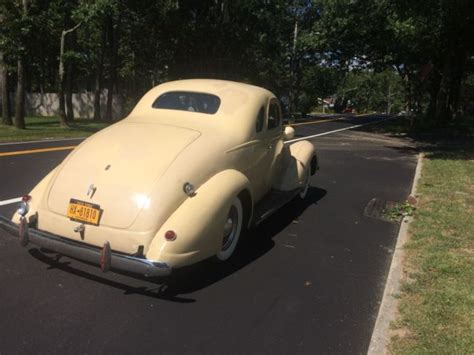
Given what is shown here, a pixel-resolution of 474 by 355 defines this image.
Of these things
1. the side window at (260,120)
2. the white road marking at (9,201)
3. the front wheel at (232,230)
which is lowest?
the white road marking at (9,201)

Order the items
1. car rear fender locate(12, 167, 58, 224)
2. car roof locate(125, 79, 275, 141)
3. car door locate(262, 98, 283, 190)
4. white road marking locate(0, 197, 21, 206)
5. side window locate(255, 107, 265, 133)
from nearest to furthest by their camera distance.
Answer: car rear fender locate(12, 167, 58, 224) < car roof locate(125, 79, 275, 141) < side window locate(255, 107, 265, 133) < car door locate(262, 98, 283, 190) < white road marking locate(0, 197, 21, 206)

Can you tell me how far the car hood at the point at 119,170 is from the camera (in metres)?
4.38

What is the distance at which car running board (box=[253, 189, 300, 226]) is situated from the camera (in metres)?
5.84

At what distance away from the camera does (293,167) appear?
7371 mm

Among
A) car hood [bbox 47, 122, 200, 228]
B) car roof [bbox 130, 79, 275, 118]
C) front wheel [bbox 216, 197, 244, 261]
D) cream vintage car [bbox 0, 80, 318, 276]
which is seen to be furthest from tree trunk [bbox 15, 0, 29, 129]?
front wheel [bbox 216, 197, 244, 261]

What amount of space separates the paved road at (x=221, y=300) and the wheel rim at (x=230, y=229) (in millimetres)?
241

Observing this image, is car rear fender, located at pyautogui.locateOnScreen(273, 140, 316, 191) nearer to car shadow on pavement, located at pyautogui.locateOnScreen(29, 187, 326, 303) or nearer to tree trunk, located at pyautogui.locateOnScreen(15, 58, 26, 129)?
car shadow on pavement, located at pyautogui.locateOnScreen(29, 187, 326, 303)

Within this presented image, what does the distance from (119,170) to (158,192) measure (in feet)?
1.65

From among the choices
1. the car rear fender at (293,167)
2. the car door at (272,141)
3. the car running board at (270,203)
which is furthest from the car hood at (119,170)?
the car rear fender at (293,167)

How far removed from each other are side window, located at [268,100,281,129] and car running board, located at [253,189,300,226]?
3.17 ft

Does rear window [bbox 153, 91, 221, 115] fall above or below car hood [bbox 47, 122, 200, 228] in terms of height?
above

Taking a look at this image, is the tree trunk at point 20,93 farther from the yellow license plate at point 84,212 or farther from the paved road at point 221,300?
the yellow license plate at point 84,212

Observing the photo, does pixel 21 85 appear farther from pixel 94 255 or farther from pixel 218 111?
pixel 94 255

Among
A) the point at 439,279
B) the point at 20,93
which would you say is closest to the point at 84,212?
the point at 439,279
